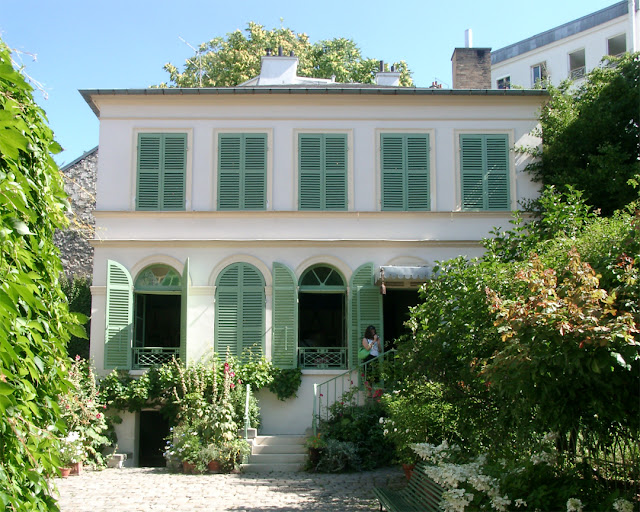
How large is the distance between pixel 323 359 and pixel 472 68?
8.30 meters

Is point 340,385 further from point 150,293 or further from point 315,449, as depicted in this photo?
point 150,293

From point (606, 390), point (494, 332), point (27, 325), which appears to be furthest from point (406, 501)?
point (27, 325)

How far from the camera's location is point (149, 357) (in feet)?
49.2

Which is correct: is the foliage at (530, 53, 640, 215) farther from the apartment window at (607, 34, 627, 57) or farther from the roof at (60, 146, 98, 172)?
the apartment window at (607, 34, 627, 57)

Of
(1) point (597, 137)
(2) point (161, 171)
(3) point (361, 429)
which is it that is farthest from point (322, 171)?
(1) point (597, 137)

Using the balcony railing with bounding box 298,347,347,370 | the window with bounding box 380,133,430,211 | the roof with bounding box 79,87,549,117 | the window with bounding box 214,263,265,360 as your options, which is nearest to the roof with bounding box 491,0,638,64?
the roof with bounding box 79,87,549,117

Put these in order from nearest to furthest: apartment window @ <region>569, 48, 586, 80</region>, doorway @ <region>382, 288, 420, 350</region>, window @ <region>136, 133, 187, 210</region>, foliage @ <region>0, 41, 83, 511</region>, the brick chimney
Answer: foliage @ <region>0, 41, 83, 511</region> < window @ <region>136, 133, 187, 210</region> < the brick chimney < doorway @ <region>382, 288, 420, 350</region> < apartment window @ <region>569, 48, 586, 80</region>

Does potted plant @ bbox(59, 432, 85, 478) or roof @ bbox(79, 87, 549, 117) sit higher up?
roof @ bbox(79, 87, 549, 117)

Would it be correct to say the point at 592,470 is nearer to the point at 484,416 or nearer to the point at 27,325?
the point at 484,416

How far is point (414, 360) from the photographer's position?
8.81 m

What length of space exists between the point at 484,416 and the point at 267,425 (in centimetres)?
703

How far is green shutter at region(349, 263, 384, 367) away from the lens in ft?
49.1

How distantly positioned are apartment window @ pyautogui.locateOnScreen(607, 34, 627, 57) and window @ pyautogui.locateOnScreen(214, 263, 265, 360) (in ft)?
92.9

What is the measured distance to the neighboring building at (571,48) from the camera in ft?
116
